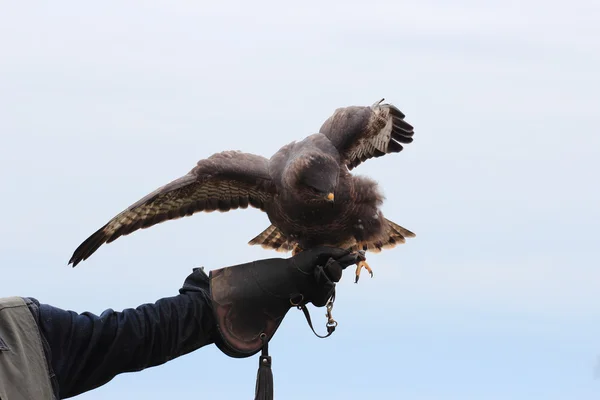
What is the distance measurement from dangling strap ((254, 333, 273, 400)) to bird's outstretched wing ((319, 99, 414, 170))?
1754 mm

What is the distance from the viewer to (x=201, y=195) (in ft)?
18.3

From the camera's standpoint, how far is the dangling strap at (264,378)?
3861mm

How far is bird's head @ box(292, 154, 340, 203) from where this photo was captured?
4.78 m

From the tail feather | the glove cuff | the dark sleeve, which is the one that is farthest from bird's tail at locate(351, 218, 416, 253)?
the dark sleeve

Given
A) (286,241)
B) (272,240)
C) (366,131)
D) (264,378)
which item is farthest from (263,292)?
(272,240)

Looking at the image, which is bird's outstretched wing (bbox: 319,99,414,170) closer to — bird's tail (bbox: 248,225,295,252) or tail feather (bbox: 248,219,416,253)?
tail feather (bbox: 248,219,416,253)

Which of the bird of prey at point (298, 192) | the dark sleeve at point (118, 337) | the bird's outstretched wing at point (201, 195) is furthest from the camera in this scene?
the bird's outstretched wing at point (201, 195)

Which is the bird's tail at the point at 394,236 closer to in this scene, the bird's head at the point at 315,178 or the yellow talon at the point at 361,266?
the yellow talon at the point at 361,266

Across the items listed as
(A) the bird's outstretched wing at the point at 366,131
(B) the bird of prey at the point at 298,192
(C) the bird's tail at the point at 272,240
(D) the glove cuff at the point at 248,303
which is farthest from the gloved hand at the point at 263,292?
(C) the bird's tail at the point at 272,240

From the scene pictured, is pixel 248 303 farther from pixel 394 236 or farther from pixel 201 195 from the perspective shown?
pixel 394 236

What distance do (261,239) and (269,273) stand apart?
2.18 meters

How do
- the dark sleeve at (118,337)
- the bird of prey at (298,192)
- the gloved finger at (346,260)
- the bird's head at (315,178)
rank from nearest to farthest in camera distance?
the dark sleeve at (118,337) → the gloved finger at (346,260) → the bird's head at (315,178) → the bird of prey at (298,192)

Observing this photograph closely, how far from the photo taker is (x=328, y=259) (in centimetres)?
412

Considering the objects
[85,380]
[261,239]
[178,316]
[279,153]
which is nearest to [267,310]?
[178,316]
